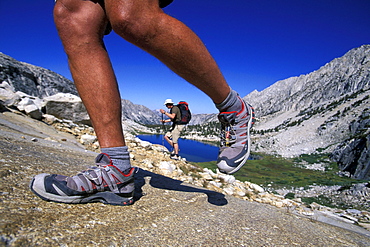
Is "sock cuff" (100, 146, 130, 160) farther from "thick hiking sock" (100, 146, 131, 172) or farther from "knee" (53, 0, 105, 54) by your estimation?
"knee" (53, 0, 105, 54)

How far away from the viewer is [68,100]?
35.2 ft

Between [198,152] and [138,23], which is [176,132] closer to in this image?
[138,23]

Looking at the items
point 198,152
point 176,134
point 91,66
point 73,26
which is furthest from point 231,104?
point 198,152

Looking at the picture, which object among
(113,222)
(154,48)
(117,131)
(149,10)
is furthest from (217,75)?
(113,222)

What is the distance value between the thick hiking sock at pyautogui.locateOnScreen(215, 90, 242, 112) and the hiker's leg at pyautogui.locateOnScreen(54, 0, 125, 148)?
2.77 feet

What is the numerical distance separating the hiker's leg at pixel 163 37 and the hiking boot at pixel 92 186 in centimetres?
88

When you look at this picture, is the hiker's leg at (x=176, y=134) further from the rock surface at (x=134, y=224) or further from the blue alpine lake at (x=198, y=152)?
the blue alpine lake at (x=198, y=152)

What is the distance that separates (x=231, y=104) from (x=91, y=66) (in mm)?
1151

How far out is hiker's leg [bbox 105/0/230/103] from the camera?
1.22 m

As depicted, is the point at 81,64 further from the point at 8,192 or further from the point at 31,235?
the point at 31,235

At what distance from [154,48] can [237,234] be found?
4.43ft

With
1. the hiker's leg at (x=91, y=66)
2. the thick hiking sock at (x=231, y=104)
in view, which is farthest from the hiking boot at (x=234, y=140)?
the hiker's leg at (x=91, y=66)

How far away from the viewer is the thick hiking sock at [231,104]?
1.70m

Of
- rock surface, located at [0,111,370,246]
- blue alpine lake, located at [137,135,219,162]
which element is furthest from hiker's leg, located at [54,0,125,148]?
blue alpine lake, located at [137,135,219,162]
